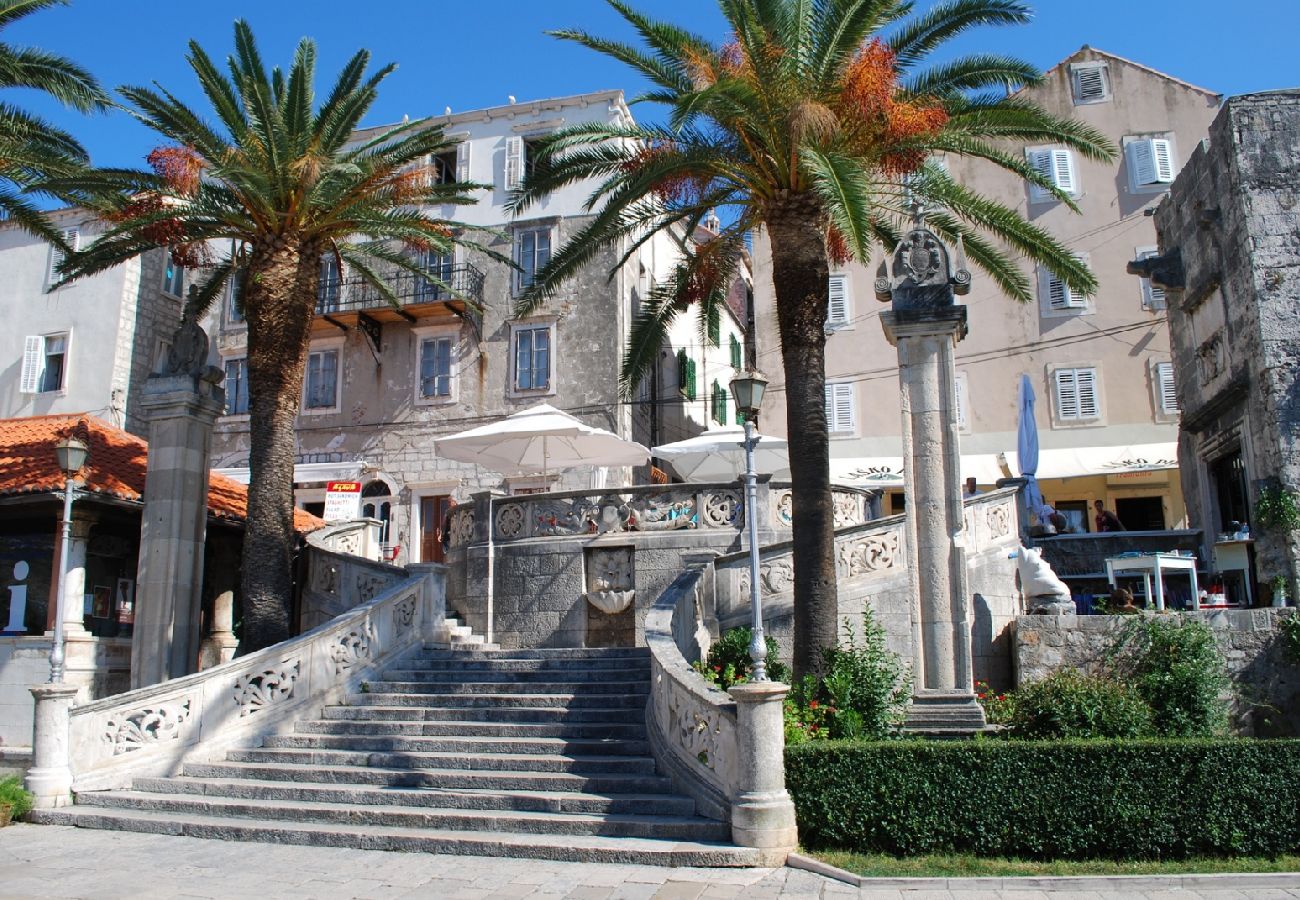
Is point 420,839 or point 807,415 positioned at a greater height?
point 807,415

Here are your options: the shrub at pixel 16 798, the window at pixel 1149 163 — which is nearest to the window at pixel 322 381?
the shrub at pixel 16 798

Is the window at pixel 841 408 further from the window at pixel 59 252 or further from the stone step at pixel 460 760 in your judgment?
the window at pixel 59 252

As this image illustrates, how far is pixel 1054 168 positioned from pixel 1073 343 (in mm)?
4816

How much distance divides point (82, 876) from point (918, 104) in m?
12.0

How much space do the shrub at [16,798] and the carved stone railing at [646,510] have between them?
740cm

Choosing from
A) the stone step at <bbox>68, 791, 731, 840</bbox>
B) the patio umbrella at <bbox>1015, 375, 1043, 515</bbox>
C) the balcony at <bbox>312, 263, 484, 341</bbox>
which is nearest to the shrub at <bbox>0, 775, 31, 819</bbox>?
the stone step at <bbox>68, 791, 731, 840</bbox>

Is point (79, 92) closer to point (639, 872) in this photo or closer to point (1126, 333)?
point (639, 872)

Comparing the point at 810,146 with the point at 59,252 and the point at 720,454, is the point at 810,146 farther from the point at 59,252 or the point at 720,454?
the point at 59,252

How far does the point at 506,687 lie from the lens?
1317 cm

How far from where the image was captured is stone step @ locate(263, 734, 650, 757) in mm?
11109

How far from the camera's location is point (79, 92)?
1515 cm

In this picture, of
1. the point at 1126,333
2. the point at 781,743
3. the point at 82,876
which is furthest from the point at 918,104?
the point at 1126,333

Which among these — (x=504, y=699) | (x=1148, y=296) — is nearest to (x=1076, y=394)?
(x=1148, y=296)

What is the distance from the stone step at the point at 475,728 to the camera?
454 inches
